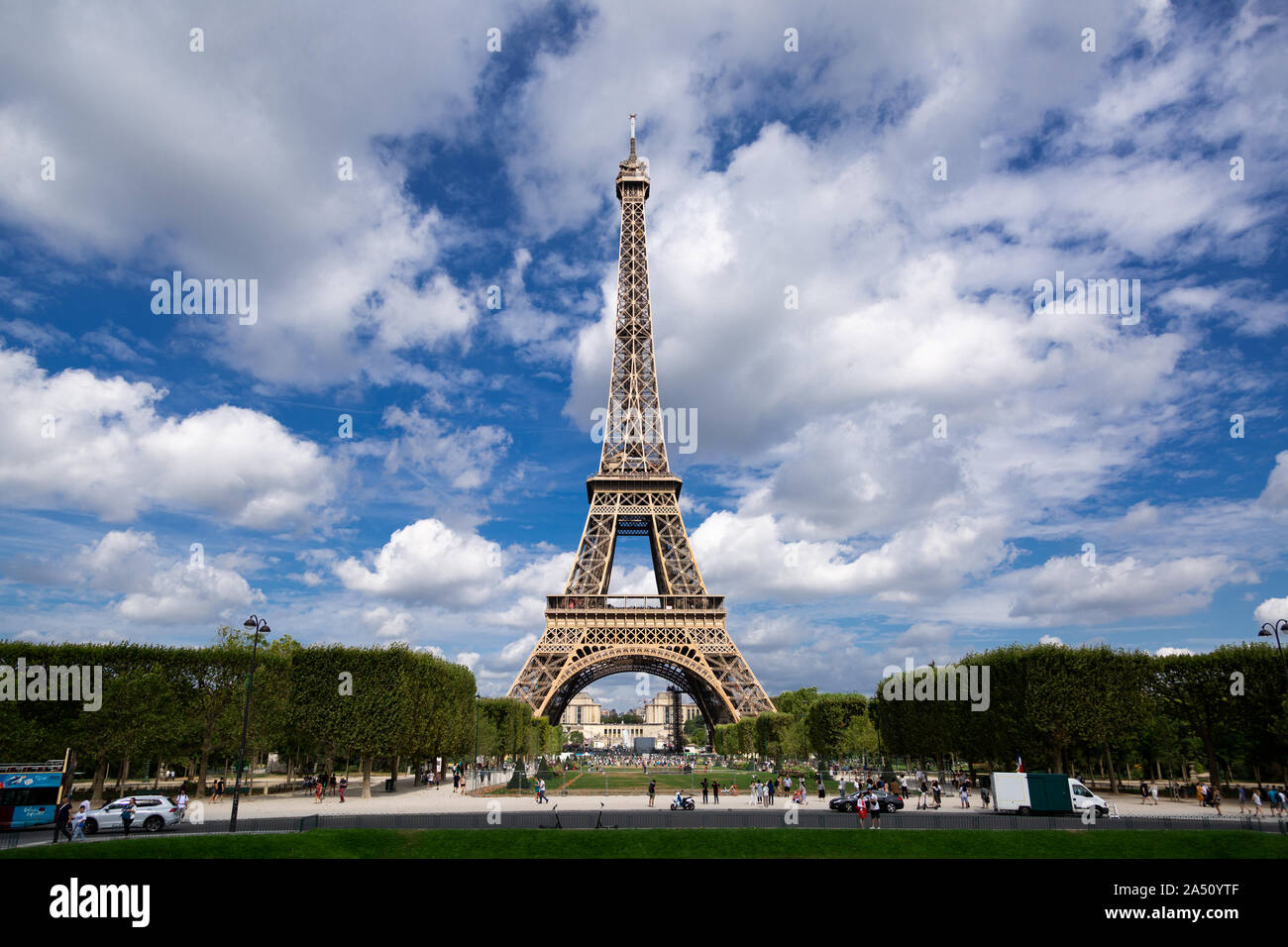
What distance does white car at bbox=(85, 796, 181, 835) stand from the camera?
3112 cm

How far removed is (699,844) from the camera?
2562 cm

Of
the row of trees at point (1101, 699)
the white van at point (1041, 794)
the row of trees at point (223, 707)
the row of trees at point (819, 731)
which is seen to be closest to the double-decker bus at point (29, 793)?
the row of trees at point (223, 707)

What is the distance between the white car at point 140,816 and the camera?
31125 millimetres

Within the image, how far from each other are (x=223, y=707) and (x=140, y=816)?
21113 mm

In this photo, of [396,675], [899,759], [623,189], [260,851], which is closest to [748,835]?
[260,851]

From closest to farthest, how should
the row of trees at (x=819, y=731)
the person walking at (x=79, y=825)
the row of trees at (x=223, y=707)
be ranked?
1. the person walking at (x=79, y=825)
2. the row of trees at (x=223, y=707)
3. the row of trees at (x=819, y=731)

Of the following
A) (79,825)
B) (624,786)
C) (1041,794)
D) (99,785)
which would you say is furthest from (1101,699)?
(99,785)

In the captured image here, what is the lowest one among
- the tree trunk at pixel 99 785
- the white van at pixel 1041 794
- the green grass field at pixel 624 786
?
the green grass field at pixel 624 786

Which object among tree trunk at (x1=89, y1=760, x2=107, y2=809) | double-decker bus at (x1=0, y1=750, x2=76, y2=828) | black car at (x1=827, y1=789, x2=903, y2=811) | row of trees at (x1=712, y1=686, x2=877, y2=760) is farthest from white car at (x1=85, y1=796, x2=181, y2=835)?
row of trees at (x1=712, y1=686, x2=877, y2=760)

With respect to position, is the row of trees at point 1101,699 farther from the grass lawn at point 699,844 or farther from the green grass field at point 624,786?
the grass lawn at point 699,844

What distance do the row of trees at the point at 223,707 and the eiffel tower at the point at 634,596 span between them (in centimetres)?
2187
